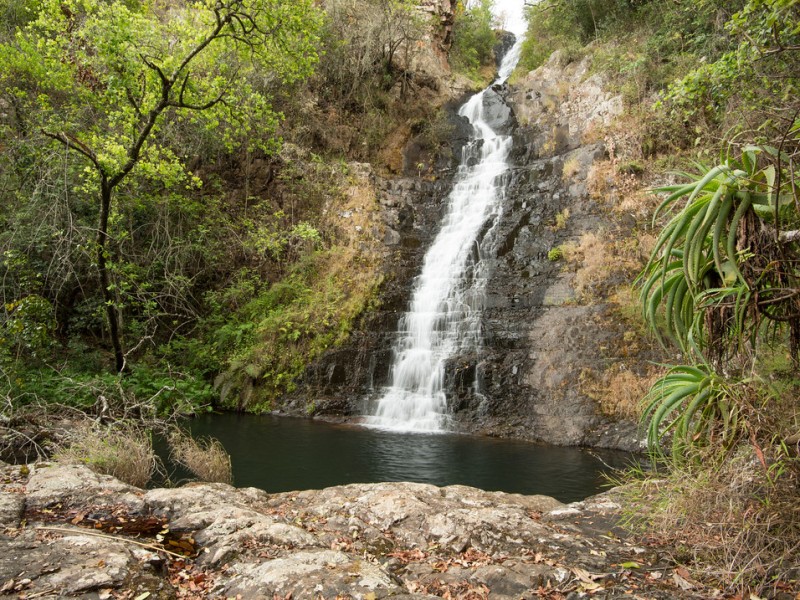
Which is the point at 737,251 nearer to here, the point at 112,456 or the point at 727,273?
the point at 727,273

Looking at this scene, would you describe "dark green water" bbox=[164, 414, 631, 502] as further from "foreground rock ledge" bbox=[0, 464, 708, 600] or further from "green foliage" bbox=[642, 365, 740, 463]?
"green foliage" bbox=[642, 365, 740, 463]

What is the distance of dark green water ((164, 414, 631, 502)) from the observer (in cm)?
744

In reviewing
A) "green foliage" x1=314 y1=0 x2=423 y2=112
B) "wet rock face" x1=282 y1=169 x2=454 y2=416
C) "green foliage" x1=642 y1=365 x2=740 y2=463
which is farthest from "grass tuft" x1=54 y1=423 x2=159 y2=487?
"green foliage" x1=314 y1=0 x2=423 y2=112

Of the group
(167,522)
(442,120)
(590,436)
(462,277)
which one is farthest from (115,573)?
(442,120)

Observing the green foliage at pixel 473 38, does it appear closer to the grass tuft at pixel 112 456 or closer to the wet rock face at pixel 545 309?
the wet rock face at pixel 545 309

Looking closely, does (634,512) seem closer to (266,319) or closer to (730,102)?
(730,102)

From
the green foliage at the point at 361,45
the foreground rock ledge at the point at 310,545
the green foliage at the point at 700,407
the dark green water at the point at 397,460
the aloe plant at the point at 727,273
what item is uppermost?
the green foliage at the point at 361,45

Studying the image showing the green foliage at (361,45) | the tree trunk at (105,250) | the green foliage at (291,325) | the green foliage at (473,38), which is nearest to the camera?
the tree trunk at (105,250)

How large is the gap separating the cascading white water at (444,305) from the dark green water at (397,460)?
104 centimetres

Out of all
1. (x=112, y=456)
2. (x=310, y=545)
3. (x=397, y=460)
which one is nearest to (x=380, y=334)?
(x=397, y=460)

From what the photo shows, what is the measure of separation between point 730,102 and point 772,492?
10.2 metres

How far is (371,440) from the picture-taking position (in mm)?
9977

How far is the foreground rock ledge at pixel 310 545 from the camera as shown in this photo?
2701 millimetres

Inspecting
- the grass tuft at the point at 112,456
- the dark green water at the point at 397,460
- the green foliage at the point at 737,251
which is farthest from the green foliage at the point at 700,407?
the grass tuft at the point at 112,456
